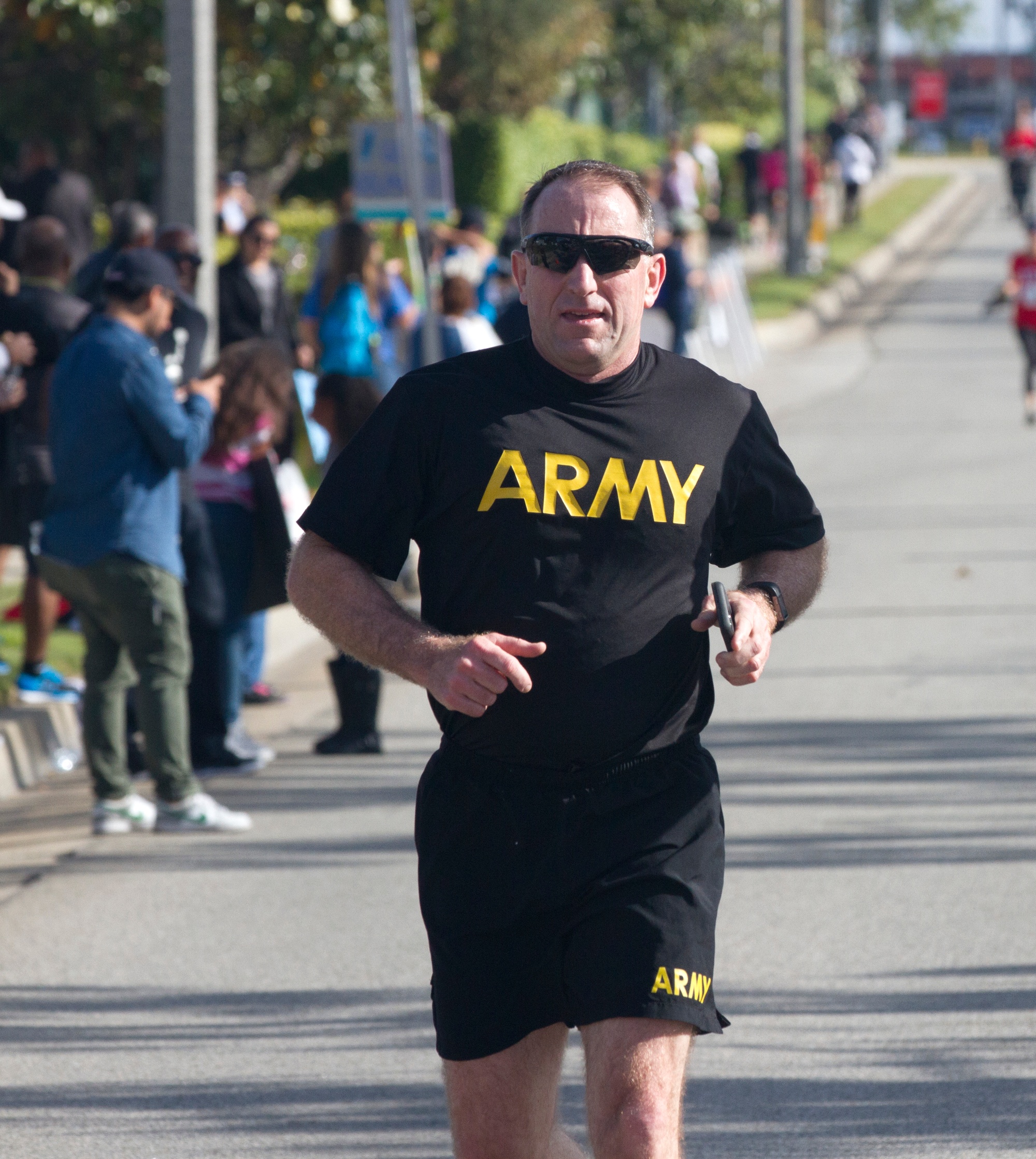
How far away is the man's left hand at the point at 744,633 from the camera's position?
10.2 ft

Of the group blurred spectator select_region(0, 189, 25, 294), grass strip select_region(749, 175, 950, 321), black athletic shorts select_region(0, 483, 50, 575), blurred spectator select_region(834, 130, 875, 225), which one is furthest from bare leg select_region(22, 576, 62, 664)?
blurred spectator select_region(834, 130, 875, 225)

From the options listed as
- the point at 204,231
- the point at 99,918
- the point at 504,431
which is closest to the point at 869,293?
the point at 204,231

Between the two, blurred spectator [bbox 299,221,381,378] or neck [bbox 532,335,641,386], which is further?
blurred spectator [bbox 299,221,381,378]

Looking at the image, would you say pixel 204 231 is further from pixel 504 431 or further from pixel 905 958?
pixel 504 431

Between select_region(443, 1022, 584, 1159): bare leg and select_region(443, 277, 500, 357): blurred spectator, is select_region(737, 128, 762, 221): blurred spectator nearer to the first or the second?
select_region(443, 277, 500, 357): blurred spectator

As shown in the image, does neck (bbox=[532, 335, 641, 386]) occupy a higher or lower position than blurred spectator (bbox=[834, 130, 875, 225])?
higher

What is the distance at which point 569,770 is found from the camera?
10.6ft

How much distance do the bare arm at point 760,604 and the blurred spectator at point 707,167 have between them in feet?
94.2

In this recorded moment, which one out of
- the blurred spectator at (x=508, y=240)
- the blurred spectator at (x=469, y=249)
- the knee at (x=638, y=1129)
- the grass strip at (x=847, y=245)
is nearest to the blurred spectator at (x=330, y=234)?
the blurred spectator at (x=469, y=249)

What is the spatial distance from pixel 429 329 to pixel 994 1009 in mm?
7272

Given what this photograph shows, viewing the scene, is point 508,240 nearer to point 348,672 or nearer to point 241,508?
point 241,508

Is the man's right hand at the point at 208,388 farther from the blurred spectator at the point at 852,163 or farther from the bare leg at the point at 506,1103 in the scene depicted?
the blurred spectator at the point at 852,163

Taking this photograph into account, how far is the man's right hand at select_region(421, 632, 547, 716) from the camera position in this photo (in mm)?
2986

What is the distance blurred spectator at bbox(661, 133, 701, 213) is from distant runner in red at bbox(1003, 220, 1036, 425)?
37.2 ft
